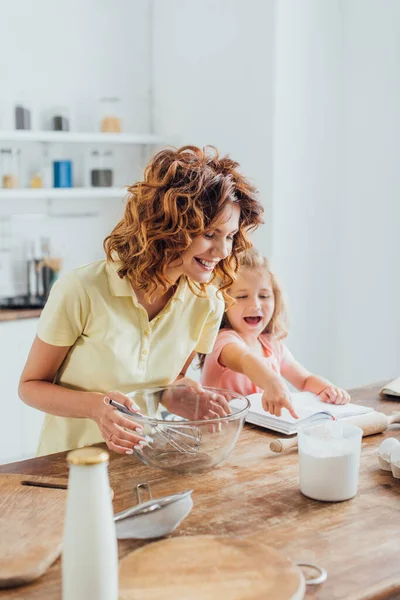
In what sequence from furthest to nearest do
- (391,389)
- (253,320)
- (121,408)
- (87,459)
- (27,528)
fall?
1. (253,320)
2. (391,389)
3. (121,408)
4. (27,528)
5. (87,459)

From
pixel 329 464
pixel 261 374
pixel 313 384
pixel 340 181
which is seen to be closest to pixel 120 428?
pixel 329 464

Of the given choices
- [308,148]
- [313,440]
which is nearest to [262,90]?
[308,148]

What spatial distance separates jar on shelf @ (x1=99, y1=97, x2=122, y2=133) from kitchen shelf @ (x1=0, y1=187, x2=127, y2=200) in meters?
0.30

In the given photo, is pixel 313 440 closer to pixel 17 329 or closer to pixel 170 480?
pixel 170 480

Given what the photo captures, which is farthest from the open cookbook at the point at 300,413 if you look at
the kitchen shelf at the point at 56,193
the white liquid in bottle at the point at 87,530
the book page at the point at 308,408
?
the kitchen shelf at the point at 56,193

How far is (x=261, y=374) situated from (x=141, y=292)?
1.17 ft

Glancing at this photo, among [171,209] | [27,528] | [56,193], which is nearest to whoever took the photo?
[27,528]

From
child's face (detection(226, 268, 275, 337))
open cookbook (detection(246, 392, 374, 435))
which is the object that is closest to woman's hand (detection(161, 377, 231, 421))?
open cookbook (detection(246, 392, 374, 435))

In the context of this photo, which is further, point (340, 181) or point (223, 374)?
point (340, 181)

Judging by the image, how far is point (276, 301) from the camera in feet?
8.06

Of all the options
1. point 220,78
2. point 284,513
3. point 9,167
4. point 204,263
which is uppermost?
point 220,78

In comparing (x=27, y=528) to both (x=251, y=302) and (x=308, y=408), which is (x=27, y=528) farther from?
(x=251, y=302)

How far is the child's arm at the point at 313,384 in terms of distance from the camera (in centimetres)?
215

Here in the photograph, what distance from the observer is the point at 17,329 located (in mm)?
3656
